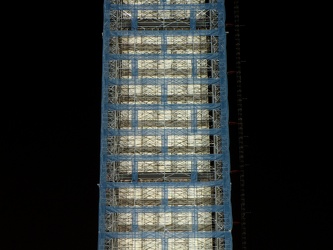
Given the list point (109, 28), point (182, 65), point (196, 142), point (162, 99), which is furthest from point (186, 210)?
point (109, 28)

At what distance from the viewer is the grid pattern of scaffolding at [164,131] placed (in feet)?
163

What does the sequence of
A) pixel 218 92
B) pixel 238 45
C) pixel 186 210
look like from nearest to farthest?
pixel 186 210 → pixel 218 92 → pixel 238 45

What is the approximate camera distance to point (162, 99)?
51312mm

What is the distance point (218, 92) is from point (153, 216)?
481 inches

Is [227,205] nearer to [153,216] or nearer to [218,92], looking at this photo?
[153,216]

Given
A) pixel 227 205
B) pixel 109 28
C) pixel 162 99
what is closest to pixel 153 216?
pixel 227 205

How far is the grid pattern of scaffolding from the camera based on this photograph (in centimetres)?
4962

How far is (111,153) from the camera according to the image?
50844mm

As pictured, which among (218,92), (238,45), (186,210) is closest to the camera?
(186,210)

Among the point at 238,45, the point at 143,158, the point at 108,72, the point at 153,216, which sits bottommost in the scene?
the point at 153,216

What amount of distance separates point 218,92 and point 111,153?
10.8 metres

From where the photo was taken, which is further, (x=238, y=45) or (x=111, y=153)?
(x=238, y=45)

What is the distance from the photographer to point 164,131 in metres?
50.7

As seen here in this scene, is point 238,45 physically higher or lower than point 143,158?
higher
